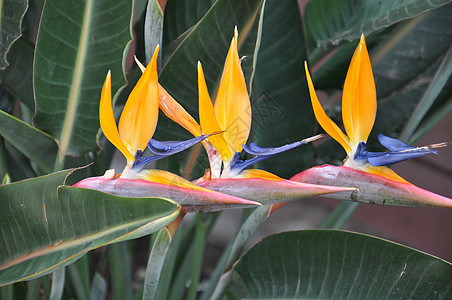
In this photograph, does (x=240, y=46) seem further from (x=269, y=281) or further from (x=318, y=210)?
(x=318, y=210)

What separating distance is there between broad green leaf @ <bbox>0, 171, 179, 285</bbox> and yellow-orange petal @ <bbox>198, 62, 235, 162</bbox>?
7cm

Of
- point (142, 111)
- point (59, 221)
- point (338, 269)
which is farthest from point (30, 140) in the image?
point (338, 269)

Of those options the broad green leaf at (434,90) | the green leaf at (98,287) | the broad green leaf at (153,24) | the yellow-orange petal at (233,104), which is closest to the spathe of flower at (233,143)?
the yellow-orange petal at (233,104)

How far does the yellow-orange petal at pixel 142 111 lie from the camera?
0.37 m

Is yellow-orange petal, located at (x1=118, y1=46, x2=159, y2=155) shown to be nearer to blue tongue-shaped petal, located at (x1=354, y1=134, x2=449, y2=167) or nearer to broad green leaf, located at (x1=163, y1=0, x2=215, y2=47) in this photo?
blue tongue-shaped petal, located at (x1=354, y1=134, x2=449, y2=167)

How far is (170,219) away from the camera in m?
0.37

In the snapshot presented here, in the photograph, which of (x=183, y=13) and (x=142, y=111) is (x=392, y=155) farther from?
(x=183, y=13)

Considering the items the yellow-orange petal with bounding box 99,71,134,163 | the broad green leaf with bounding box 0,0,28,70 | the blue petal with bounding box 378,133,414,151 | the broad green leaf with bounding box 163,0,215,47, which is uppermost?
the broad green leaf with bounding box 0,0,28,70

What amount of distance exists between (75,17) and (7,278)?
33 centimetres

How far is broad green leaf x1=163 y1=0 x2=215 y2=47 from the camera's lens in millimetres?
685

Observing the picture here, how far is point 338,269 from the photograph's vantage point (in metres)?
0.56

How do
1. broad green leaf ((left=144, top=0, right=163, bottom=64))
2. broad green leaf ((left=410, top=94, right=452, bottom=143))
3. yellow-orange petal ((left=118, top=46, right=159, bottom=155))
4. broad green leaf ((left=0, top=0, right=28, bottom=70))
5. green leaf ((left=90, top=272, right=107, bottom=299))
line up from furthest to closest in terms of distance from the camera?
green leaf ((left=90, top=272, right=107, bottom=299)) < broad green leaf ((left=410, top=94, right=452, bottom=143)) < broad green leaf ((left=0, top=0, right=28, bottom=70)) < broad green leaf ((left=144, top=0, right=163, bottom=64)) < yellow-orange petal ((left=118, top=46, right=159, bottom=155))

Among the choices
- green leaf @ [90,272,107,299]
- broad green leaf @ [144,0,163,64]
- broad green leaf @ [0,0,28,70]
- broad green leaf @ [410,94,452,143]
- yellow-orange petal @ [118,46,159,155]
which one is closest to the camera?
yellow-orange petal @ [118,46,159,155]

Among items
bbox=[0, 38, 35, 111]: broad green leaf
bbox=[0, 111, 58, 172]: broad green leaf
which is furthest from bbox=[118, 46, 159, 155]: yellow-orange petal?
bbox=[0, 38, 35, 111]: broad green leaf
